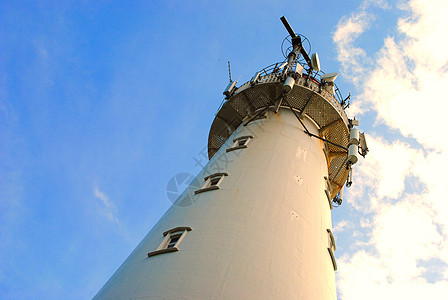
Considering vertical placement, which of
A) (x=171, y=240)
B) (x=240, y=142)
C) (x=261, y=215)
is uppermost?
(x=240, y=142)

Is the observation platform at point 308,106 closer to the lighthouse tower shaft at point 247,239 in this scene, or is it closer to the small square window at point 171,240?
the lighthouse tower shaft at point 247,239

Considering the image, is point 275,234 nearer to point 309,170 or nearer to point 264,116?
point 309,170

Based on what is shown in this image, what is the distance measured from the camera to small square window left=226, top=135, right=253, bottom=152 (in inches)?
638

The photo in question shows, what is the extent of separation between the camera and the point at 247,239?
9.87 m

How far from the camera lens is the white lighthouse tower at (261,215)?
8.69m

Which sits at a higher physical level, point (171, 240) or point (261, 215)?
point (261, 215)

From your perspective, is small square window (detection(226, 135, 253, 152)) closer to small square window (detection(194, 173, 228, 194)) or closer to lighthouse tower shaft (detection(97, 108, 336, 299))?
lighthouse tower shaft (detection(97, 108, 336, 299))

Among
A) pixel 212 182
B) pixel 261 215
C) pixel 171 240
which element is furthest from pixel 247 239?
pixel 212 182

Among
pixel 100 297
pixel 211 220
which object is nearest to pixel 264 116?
pixel 211 220

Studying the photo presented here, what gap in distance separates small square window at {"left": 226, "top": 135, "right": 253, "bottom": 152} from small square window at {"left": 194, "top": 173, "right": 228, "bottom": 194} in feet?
8.36

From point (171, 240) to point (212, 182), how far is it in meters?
3.36

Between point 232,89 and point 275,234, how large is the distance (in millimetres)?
12643

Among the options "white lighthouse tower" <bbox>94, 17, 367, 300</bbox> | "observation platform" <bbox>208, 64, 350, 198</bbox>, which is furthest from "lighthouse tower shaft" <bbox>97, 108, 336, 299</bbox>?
"observation platform" <bbox>208, 64, 350, 198</bbox>

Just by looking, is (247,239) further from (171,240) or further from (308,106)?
(308,106)
